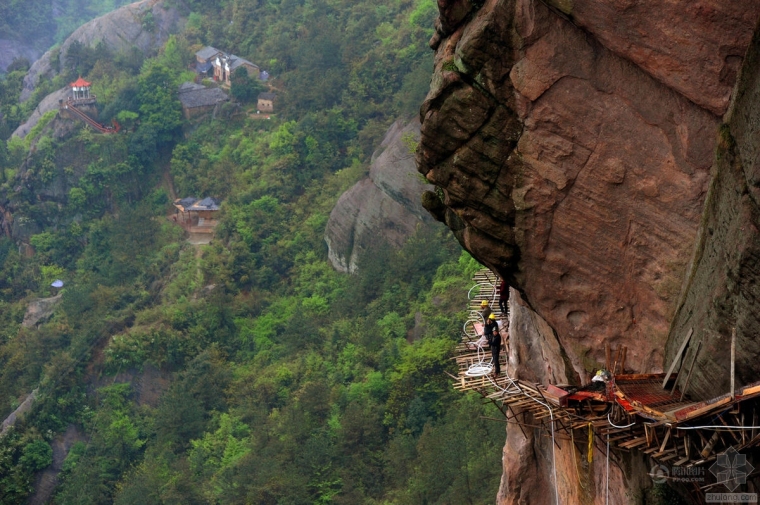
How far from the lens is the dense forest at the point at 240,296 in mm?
42312

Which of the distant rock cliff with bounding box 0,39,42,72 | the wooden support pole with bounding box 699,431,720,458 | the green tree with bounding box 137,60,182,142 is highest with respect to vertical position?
the distant rock cliff with bounding box 0,39,42,72

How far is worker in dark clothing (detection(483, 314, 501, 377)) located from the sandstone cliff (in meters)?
2.80

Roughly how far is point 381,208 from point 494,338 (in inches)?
1309

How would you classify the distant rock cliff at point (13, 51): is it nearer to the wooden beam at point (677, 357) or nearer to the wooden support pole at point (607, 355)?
the wooden support pole at point (607, 355)

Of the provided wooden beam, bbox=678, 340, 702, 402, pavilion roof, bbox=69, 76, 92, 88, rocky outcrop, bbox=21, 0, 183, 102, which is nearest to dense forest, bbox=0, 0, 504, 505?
pavilion roof, bbox=69, 76, 92, 88

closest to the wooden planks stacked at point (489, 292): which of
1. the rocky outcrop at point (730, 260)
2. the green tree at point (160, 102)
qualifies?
the rocky outcrop at point (730, 260)

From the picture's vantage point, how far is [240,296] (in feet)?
182

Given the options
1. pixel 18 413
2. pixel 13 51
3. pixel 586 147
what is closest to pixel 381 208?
pixel 18 413

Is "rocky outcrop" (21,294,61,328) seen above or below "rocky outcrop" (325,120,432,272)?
below

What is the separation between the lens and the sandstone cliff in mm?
13328

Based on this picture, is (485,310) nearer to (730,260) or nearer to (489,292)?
(489,292)

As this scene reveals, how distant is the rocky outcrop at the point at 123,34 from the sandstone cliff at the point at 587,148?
67848 mm

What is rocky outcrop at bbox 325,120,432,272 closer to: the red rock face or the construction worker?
the construction worker

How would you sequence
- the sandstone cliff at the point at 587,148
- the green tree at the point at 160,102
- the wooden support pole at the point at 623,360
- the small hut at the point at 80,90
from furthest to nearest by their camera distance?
the small hut at the point at 80,90 < the green tree at the point at 160,102 < the wooden support pole at the point at 623,360 < the sandstone cliff at the point at 587,148
